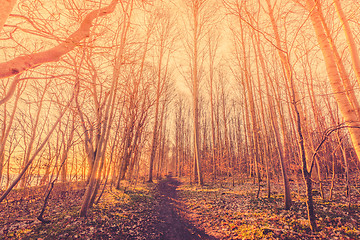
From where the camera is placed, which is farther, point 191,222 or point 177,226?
point 191,222

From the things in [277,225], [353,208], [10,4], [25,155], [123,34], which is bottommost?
[277,225]

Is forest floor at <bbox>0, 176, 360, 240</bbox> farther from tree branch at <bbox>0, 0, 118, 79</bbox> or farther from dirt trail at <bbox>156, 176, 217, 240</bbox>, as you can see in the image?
tree branch at <bbox>0, 0, 118, 79</bbox>

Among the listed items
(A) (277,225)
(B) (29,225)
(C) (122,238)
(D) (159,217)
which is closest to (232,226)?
(A) (277,225)

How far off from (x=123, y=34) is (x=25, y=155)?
8.80 metres

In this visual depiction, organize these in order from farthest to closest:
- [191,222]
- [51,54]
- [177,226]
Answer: [191,222] < [177,226] < [51,54]

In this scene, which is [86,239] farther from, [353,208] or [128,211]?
[353,208]

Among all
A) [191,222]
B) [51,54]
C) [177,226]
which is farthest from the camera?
[191,222]

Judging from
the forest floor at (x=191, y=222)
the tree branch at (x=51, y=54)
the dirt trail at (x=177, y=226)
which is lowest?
the dirt trail at (x=177, y=226)

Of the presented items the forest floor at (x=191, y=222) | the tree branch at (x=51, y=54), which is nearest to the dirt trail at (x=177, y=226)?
the forest floor at (x=191, y=222)

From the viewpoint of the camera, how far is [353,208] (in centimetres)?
380

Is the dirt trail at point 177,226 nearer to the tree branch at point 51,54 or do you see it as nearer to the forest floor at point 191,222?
the forest floor at point 191,222

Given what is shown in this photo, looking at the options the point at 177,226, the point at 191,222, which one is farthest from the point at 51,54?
the point at 191,222

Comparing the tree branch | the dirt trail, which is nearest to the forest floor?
the dirt trail

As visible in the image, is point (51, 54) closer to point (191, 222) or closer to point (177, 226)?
point (177, 226)
